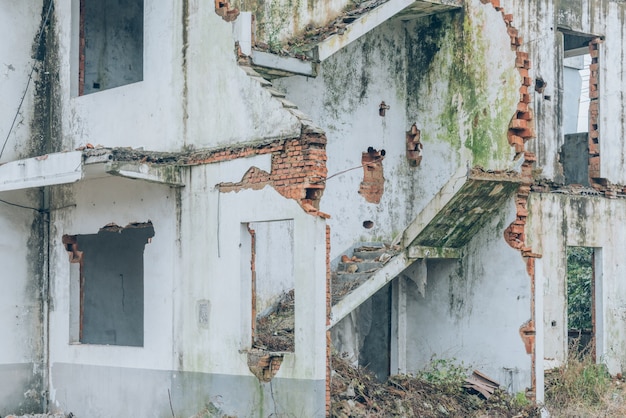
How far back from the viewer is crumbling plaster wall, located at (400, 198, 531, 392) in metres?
14.9

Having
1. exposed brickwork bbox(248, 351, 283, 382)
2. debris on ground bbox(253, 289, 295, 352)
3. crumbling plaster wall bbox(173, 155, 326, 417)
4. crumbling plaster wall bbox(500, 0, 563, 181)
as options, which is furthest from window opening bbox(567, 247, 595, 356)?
exposed brickwork bbox(248, 351, 283, 382)

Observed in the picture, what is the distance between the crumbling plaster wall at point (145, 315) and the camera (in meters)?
14.2

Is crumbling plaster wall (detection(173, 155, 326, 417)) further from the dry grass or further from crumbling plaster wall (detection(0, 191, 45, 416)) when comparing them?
the dry grass

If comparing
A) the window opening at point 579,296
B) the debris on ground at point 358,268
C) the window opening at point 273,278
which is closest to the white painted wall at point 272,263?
the window opening at point 273,278

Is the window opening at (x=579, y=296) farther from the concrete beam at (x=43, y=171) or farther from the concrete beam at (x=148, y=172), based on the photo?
the concrete beam at (x=43, y=171)

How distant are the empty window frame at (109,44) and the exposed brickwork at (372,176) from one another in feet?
14.4

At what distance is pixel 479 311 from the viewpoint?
15.4 m

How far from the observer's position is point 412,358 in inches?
637

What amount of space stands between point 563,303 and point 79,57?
8.37m

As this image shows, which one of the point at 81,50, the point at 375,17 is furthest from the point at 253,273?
the point at 81,50

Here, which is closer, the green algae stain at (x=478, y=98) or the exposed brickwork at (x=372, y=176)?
the green algae stain at (x=478, y=98)

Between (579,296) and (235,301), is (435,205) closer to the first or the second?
(235,301)

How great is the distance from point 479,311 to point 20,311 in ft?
22.4

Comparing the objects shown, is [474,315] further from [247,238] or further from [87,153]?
[87,153]
